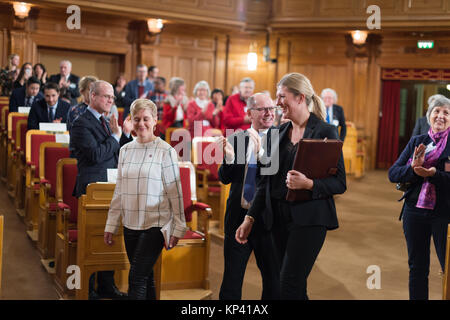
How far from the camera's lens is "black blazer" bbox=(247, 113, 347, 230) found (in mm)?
2510

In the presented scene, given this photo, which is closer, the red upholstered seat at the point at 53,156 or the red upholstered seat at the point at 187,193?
the red upholstered seat at the point at 187,193

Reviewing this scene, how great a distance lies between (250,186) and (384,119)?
32.2ft

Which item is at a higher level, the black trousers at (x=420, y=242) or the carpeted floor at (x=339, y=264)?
the black trousers at (x=420, y=242)

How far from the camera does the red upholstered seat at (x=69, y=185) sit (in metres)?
4.32

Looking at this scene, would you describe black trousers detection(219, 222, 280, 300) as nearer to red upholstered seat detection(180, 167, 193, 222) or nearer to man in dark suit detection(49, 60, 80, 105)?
red upholstered seat detection(180, 167, 193, 222)

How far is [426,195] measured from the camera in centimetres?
341

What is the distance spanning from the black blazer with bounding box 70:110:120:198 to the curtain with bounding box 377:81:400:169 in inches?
372

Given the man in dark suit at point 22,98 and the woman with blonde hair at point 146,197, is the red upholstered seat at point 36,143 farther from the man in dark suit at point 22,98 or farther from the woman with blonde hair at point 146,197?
the woman with blonde hair at point 146,197

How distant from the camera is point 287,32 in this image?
1210 centimetres

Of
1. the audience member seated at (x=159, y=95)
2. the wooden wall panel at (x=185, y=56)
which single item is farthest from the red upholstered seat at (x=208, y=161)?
the wooden wall panel at (x=185, y=56)

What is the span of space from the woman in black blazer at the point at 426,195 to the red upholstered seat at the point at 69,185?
2.29m

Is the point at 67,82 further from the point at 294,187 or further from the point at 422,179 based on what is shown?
the point at 294,187

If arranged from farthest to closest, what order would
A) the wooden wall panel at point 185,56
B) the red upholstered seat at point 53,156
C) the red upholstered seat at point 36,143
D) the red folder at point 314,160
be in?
1. the wooden wall panel at point 185,56
2. the red upholstered seat at point 36,143
3. the red upholstered seat at point 53,156
4. the red folder at point 314,160

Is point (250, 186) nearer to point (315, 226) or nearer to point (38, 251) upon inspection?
point (315, 226)
